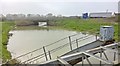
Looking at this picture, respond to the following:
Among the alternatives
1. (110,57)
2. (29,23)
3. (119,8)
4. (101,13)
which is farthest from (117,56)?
(101,13)

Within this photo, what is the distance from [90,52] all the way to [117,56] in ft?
1.93

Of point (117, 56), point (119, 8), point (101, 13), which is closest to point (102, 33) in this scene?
point (119, 8)

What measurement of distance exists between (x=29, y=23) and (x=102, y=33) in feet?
113

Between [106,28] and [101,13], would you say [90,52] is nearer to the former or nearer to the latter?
[106,28]

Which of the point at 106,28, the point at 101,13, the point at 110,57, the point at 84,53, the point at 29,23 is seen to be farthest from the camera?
the point at 101,13

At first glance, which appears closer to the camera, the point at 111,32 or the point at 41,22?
the point at 111,32

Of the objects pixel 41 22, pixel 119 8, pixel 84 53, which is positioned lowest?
pixel 41 22

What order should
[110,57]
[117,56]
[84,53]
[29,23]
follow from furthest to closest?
[29,23]
[110,57]
[117,56]
[84,53]

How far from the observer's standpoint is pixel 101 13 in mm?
46344

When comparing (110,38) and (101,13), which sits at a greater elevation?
(110,38)

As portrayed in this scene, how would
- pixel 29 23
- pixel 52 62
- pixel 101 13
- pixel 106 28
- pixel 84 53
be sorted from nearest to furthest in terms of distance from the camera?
pixel 52 62
pixel 84 53
pixel 106 28
pixel 29 23
pixel 101 13

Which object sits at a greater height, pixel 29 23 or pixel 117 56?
pixel 117 56

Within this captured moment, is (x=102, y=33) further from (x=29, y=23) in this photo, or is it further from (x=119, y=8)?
(x=29, y=23)

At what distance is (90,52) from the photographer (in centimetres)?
447
